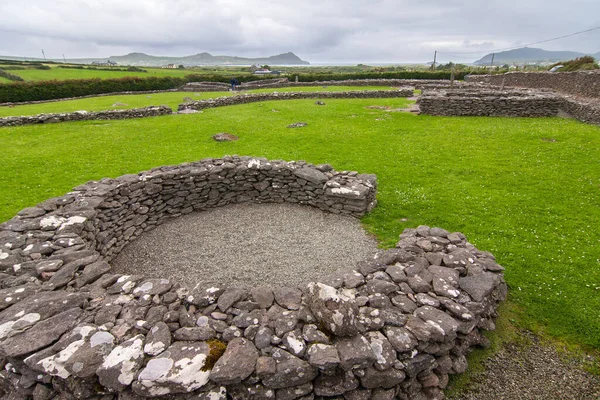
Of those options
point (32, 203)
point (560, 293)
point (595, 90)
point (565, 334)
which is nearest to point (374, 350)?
point (565, 334)

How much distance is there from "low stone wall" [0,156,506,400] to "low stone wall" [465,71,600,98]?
29074mm

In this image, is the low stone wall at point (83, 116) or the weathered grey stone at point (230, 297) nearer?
the weathered grey stone at point (230, 297)

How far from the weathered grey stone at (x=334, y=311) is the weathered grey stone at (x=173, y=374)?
1.59 metres

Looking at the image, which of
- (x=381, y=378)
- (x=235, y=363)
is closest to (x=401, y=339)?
(x=381, y=378)

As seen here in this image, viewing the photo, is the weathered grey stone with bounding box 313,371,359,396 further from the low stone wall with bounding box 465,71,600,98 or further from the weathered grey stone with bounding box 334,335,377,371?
the low stone wall with bounding box 465,71,600,98

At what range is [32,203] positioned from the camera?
10750 millimetres

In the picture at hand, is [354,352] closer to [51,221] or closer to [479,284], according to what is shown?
[479,284]

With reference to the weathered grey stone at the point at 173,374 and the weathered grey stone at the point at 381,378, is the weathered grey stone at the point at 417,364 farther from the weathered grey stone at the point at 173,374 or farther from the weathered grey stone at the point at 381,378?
the weathered grey stone at the point at 173,374

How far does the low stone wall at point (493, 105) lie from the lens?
73.7 ft

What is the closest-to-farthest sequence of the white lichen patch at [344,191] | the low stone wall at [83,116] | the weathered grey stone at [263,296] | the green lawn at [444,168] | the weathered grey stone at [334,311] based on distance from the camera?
the weathered grey stone at [334,311], the weathered grey stone at [263,296], the green lawn at [444,168], the white lichen patch at [344,191], the low stone wall at [83,116]

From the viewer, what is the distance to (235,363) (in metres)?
3.92

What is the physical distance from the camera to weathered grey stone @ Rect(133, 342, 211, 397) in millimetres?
3678

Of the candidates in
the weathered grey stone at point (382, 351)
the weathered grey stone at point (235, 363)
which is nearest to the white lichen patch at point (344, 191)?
the weathered grey stone at point (382, 351)

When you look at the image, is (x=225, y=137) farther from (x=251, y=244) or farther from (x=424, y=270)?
(x=424, y=270)
